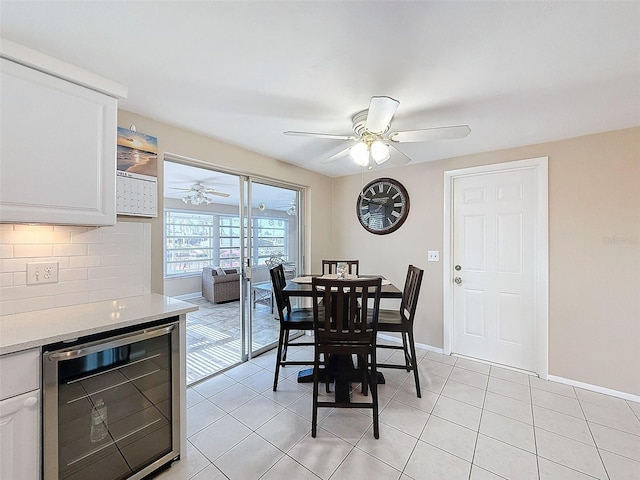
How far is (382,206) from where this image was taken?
3.50m

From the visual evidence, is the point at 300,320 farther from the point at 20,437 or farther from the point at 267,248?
the point at 20,437

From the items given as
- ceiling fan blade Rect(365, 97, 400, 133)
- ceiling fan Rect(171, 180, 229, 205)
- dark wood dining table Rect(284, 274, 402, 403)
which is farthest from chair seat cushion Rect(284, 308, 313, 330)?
ceiling fan Rect(171, 180, 229, 205)

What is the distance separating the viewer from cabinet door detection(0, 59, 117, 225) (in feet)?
4.03

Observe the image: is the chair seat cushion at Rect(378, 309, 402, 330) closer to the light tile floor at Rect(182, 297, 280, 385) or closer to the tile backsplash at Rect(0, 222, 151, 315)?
the light tile floor at Rect(182, 297, 280, 385)

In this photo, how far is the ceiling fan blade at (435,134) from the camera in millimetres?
1644

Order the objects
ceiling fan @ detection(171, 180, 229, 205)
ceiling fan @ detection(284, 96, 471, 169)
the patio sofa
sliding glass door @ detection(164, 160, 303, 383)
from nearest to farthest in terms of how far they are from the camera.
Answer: ceiling fan @ detection(284, 96, 471, 169)
sliding glass door @ detection(164, 160, 303, 383)
ceiling fan @ detection(171, 180, 229, 205)
the patio sofa

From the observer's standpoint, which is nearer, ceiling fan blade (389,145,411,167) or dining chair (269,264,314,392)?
ceiling fan blade (389,145,411,167)

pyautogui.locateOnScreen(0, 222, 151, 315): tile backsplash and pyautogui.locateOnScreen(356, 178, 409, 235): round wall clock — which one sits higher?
pyautogui.locateOnScreen(356, 178, 409, 235): round wall clock

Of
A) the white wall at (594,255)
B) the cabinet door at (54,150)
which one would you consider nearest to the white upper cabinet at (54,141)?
the cabinet door at (54,150)

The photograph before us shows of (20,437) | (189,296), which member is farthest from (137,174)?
(189,296)

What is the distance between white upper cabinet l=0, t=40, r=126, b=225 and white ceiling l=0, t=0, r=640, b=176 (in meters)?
0.12

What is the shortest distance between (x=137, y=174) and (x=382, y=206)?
2.66 meters

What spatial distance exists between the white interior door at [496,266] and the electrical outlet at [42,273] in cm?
343

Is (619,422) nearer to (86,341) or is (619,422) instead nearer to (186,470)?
(186,470)
